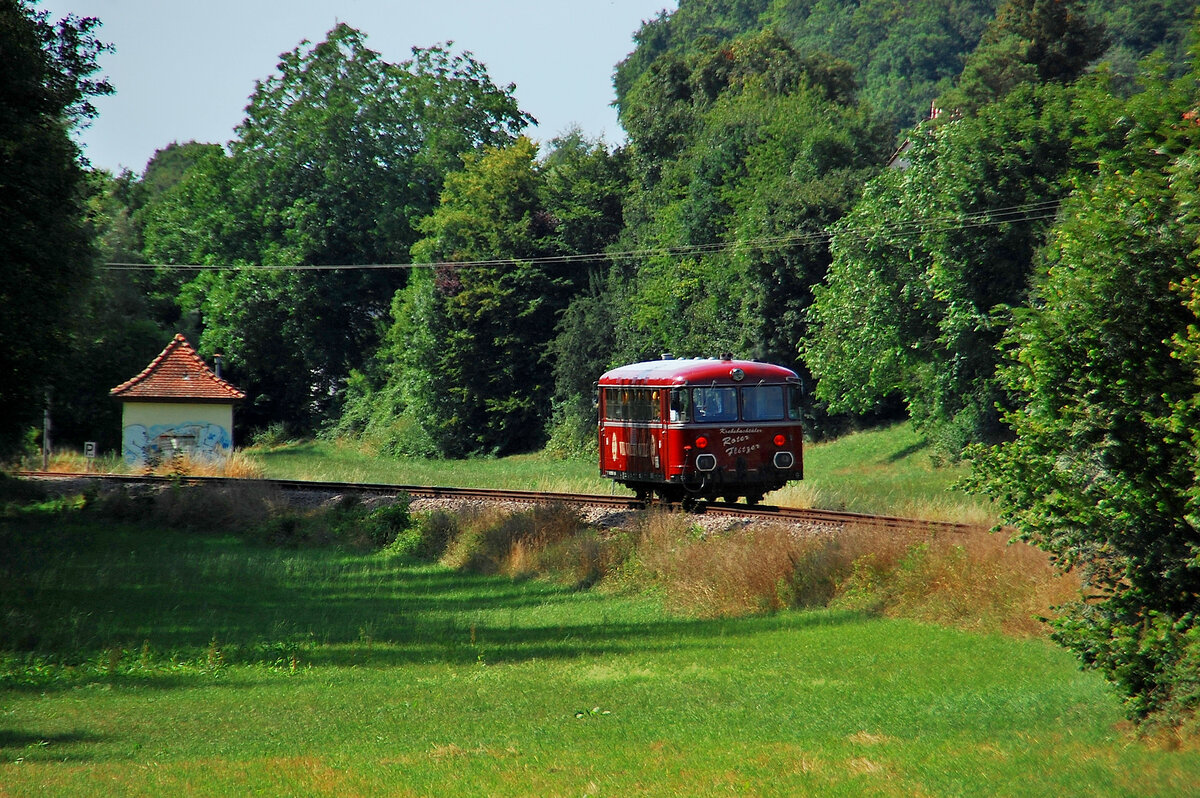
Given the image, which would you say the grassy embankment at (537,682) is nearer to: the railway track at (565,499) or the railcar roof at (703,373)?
the railway track at (565,499)

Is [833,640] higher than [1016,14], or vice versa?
[1016,14]

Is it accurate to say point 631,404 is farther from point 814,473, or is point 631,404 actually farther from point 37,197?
point 814,473

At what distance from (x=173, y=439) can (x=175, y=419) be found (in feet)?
2.22

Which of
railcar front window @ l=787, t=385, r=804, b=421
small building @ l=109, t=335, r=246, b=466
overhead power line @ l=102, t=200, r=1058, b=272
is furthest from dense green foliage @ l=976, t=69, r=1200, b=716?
small building @ l=109, t=335, r=246, b=466

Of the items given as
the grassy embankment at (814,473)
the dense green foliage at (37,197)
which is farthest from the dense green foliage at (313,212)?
the dense green foliage at (37,197)

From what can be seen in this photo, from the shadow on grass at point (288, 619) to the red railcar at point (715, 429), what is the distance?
3.99 metres

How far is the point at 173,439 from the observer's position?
127ft

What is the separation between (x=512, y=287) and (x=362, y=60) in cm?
1907

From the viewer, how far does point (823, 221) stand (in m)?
44.4

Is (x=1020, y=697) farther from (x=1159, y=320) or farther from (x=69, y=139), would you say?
(x=69, y=139)

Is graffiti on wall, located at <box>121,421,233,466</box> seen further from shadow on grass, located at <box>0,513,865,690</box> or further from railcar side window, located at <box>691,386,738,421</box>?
railcar side window, located at <box>691,386,738,421</box>

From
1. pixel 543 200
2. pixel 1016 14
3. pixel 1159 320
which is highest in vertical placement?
pixel 1016 14

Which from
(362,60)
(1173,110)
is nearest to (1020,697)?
(1173,110)

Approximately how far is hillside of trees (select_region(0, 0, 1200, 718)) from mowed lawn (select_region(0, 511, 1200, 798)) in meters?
1.55
